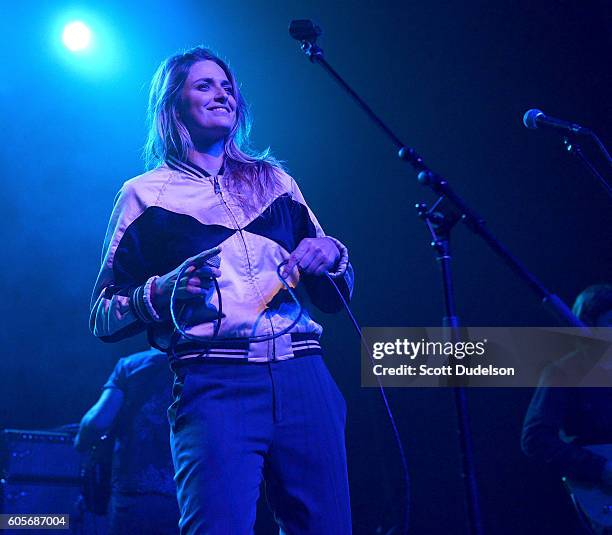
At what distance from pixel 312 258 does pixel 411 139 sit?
312 centimetres

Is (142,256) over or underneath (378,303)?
underneath

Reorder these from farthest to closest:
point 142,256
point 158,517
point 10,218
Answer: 1. point 10,218
2. point 158,517
3. point 142,256

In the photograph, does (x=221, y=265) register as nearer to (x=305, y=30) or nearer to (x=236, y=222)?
(x=236, y=222)

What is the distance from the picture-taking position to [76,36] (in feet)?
15.0

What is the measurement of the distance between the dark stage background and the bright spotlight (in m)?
0.10

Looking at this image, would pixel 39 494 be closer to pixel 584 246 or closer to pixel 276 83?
pixel 276 83

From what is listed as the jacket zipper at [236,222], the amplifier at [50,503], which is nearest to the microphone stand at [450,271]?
the jacket zipper at [236,222]

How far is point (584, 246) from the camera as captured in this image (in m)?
4.29

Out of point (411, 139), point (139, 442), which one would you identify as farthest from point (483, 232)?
point (411, 139)

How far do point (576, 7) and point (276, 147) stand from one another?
219 centimetres

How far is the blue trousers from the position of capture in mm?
1324

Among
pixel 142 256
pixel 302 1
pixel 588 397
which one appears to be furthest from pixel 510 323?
pixel 142 256

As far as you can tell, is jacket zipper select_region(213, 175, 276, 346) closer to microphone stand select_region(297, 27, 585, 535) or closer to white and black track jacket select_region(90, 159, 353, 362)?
white and black track jacket select_region(90, 159, 353, 362)

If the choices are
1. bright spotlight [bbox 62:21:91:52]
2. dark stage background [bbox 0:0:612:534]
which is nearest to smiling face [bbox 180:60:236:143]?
dark stage background [bbox 0:0:612:534]
